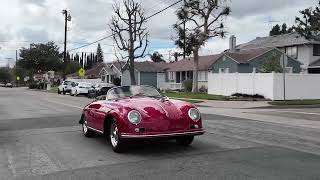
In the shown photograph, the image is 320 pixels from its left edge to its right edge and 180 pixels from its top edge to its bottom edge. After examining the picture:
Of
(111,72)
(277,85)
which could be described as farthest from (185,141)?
(111,72)

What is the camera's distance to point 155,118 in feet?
32.7

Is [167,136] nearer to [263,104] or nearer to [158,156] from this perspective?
[158,156]

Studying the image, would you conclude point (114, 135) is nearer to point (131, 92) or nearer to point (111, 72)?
point (131, 92)

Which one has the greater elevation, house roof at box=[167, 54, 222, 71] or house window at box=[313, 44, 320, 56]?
house window at box=[313, 44, 320, 56]

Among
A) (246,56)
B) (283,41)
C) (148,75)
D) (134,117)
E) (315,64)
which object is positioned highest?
(283,41)

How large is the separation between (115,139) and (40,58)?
91439 millimetres

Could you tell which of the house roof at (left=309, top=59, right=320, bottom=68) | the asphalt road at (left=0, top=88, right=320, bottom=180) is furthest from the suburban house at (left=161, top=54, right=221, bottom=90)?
the asphalt road at (left=0, top=88, right=320, bottom=180)

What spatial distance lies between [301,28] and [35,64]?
7332cm

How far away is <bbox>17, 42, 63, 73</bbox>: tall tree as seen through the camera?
99188mm

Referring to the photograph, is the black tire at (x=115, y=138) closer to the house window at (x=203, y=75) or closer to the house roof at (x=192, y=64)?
the house roof at (x=192, y=64)

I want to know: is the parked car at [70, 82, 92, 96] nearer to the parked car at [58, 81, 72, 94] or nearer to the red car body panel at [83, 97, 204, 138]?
the parked car at [58, 81, 72, 94]

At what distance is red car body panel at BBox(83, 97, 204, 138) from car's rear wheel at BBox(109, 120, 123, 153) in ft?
0.65

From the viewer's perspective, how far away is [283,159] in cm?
950

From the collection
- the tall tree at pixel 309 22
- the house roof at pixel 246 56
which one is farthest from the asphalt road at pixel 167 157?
the house roof at pixel 246 56
